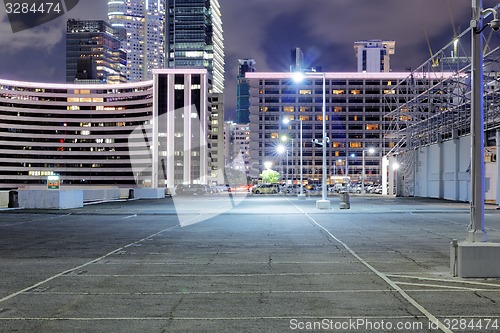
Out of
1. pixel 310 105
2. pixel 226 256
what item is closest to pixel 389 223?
pixel 226 256

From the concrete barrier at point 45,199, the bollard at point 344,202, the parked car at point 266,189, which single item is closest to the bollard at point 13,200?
the concrete barrier at point 45,199

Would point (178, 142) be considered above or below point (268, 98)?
below

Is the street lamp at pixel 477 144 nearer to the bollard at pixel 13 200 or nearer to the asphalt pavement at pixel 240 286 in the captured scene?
the asphalt pavement at pixel 240 286

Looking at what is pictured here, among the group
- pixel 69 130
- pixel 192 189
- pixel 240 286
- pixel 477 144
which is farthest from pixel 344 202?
pixel 69 130

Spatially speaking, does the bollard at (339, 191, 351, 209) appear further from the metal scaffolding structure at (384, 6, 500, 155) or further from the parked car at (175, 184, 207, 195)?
the parked car at (175, 184, 207, 195)

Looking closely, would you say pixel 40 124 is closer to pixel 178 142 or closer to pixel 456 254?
pixel 178 142

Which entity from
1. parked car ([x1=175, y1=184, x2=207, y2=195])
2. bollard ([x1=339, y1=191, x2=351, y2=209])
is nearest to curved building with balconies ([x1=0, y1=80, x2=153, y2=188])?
parked car ([x1=175, y1=184, x2=207, y2=195])

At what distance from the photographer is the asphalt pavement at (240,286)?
25.5 feet

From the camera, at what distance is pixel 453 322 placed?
7.68 m

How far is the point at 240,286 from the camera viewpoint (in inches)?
416

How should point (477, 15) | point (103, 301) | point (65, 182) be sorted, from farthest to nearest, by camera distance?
1. point (65, 182)
2. point (477, 15)
3. point (103, 301)

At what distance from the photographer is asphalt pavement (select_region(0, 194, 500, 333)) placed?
7.79 metres

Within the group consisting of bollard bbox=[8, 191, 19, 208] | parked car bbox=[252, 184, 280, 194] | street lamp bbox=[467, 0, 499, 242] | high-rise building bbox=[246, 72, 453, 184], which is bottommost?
parked car bbox=[252, 184, 280, 194]

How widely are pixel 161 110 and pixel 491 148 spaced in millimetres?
132393
